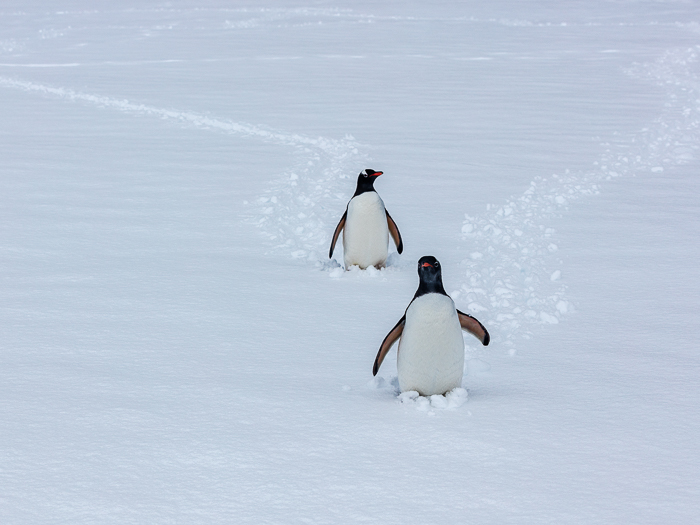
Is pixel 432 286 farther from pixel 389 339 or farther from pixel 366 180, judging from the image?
pixel 366 180

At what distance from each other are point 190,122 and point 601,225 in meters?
4.68

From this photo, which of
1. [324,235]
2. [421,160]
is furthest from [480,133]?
[324,235]

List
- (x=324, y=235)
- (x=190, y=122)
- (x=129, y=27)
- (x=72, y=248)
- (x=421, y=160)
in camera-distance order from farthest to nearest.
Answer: (x=129, y=27), (x=190, y=122), (x=421, y=160), (x=324, y=235), (x=72, y=248)

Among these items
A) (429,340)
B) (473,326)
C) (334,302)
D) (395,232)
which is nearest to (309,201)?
(395,232)

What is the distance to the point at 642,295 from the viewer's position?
369 centimetres

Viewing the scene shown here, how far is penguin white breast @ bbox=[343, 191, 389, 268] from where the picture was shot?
3.92 m

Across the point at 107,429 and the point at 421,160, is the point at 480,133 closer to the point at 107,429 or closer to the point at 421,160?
the point at 421,160

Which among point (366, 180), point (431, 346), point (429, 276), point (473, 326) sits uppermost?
point (366, 180)

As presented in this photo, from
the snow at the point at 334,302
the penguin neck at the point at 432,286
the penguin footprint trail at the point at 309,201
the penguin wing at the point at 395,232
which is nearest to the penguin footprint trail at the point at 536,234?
the snow at the point at 334,302

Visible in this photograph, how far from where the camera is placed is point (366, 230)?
392cm

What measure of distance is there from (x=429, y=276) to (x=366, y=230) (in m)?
1.42

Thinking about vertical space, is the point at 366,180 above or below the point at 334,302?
above

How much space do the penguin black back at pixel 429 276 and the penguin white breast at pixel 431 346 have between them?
24 millimetres

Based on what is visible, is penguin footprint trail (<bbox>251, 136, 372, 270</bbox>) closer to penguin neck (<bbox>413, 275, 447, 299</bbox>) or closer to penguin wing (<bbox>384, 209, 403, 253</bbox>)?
penguin wing (<bbox>384, 209, 403, 253</bbox>)
